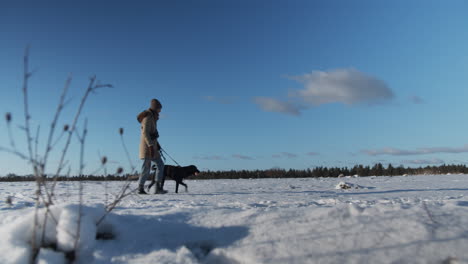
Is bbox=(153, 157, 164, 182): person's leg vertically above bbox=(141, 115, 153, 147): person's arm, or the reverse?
bbox=(141, 115, 153, 147): person's arm

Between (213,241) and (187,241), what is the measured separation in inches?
8.8

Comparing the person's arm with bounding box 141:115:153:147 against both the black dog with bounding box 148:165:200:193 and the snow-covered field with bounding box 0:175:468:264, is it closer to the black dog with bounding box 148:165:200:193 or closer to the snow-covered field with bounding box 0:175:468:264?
the black dog with bounding box 148:165:200:193

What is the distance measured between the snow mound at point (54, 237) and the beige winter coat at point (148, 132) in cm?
413

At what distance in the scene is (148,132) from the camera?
655 cm

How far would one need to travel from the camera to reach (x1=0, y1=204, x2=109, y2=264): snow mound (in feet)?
6.79

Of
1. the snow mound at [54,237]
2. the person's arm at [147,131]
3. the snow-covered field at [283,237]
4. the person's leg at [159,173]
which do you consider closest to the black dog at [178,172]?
the person's leg at [159,173]

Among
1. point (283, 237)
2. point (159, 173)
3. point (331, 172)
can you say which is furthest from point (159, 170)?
point (331, 172)

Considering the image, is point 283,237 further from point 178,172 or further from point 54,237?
point 178,172

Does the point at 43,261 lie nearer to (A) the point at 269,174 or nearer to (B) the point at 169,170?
(B) the point at 169,170

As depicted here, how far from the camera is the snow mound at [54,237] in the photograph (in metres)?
2.07

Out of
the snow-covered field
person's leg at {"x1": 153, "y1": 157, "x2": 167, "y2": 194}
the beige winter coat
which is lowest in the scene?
the snow-covered field

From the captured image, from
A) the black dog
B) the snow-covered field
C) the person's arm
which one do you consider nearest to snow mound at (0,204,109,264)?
the snow-covered field

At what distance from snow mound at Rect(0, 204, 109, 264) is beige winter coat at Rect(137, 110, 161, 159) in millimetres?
4125

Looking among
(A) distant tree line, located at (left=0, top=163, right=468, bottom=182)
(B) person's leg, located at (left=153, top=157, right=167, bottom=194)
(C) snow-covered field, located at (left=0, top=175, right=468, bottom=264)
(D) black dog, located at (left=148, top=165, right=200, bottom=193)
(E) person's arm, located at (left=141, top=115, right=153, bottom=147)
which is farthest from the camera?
(A) distant tree line, located at (left=0, top=163, right=468, bottom=182)
